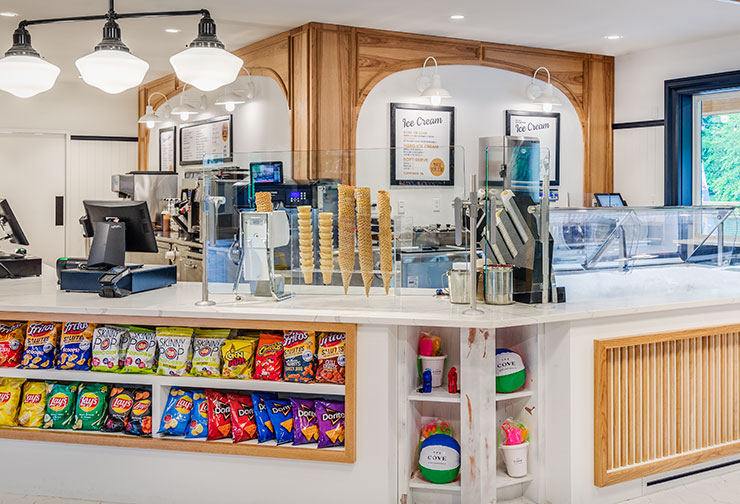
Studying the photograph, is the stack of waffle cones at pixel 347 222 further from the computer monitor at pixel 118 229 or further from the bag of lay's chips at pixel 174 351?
the computer monitor at pixel 118 229

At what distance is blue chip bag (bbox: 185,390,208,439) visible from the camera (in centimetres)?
299

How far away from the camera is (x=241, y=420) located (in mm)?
2971

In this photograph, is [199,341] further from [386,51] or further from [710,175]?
[710,175]

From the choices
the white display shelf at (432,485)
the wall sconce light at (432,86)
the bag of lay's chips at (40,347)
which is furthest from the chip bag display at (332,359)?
the wall sconce light at (432,86)

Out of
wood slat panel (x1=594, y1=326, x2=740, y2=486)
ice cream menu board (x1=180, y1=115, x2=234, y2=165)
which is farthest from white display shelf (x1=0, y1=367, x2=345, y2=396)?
ice cream menu board (x1=180, y1=115, x2=234, y2=165)

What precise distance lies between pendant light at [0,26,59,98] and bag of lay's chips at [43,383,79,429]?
1.34m

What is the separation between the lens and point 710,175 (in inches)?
239

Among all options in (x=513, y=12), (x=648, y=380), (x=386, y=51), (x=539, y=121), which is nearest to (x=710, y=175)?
(x=539, y=121)

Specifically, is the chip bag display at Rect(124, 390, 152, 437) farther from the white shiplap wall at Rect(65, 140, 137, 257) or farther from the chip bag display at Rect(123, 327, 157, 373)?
the white shiplap wall at Rect(65, 140, 137, 257)

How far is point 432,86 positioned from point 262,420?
3.47 metres

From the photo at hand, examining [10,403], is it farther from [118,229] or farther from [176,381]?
[118,229]

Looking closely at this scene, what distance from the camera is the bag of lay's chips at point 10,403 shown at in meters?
3.16

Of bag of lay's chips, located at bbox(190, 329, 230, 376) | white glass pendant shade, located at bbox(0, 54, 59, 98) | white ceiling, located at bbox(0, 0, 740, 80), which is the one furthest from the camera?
white ceiling, located at bbox(0, 0, 740, 80)

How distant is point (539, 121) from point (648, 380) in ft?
12.6
